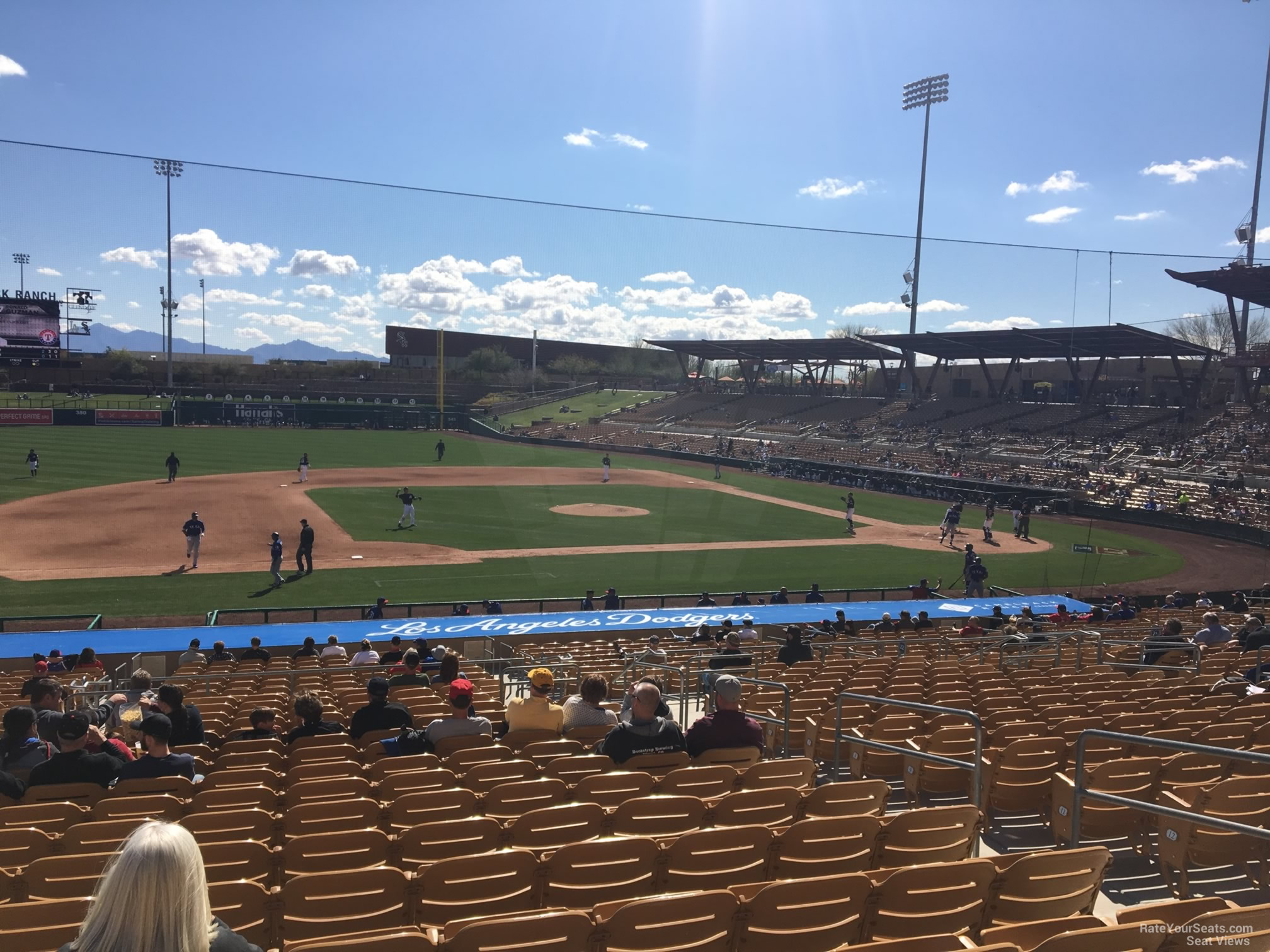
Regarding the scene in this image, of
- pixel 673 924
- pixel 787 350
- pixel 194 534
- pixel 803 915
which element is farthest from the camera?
pixel 787 350

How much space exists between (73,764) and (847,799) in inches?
201

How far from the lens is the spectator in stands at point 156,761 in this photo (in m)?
5.89

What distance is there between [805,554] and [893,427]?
122ft

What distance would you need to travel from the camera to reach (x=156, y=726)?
19.3 ft

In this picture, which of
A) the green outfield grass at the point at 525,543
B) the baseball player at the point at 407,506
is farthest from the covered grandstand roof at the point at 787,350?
the baseball player at the point at 407,506

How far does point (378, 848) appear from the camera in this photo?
4586 mm

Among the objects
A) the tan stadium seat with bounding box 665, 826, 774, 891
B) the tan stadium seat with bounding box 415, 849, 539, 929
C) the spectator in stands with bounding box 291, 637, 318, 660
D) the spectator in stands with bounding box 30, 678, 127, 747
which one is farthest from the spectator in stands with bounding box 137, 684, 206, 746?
the spectator in stands with bounding box 291, 637, 318, 660

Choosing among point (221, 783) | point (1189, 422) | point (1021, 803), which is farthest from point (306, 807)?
point (1189, 422)

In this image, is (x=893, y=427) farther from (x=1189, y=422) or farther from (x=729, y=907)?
(x=729, y=907)

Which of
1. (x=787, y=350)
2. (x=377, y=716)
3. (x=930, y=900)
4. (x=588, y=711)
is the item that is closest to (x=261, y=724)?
(x=377, y=716)

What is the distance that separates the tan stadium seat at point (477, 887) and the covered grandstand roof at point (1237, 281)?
4390 centimetres

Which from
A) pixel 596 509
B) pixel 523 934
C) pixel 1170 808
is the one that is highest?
pixel 523 934

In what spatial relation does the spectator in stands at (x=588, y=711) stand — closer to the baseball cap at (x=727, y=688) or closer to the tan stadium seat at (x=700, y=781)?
the baseball cap at (x=727, y=688)

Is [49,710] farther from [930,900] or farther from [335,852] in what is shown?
[930,900]
